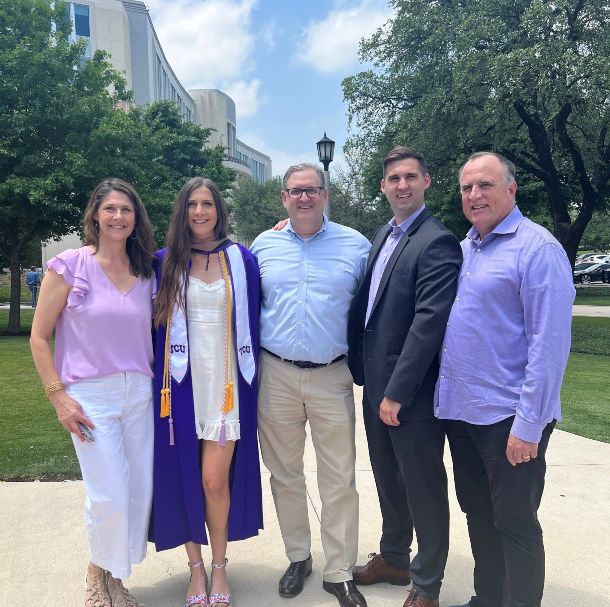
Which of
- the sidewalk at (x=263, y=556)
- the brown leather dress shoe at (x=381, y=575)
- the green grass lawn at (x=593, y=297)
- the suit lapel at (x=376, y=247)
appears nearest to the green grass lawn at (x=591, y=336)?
the green grass lawn at (x=593, y=297)

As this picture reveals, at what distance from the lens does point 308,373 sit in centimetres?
304

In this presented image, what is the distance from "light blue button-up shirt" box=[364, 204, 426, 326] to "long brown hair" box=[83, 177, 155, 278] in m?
1.16

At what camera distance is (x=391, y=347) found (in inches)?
108

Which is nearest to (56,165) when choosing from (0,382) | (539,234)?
(0,382)

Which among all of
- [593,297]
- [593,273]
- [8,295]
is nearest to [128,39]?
[8,295]

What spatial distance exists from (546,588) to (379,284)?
6.22ft

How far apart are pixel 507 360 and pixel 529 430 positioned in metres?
0.30

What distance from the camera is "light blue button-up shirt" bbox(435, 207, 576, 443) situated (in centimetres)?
229

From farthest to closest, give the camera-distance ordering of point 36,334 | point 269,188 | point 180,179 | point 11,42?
point 269,188 < point 180,179 < point 11,42 < point 36,334

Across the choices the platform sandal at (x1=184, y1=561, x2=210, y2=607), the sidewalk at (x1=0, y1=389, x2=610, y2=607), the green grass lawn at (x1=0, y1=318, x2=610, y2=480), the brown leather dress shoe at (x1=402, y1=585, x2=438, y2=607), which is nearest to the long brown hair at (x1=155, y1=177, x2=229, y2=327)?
the platform sandal at (x1=184, y1=561, x2=210, y2=607)

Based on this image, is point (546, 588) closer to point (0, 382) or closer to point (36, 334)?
point (36, 334)

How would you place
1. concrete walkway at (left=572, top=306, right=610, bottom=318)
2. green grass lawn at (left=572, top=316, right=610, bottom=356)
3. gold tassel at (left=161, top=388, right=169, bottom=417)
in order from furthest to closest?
concrete walkway at (left=572, top=306, right=610, bottom=318)
green grass lawn at (left=572, top=316, right=610, bottom=356)
gold tassel at (left=161, top=388, right=169, bottom=417)

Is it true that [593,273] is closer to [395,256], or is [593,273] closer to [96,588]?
[395,256]

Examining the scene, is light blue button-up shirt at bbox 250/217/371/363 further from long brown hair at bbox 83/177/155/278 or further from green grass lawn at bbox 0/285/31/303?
green grass lawn at bbox 0/285/31/303
